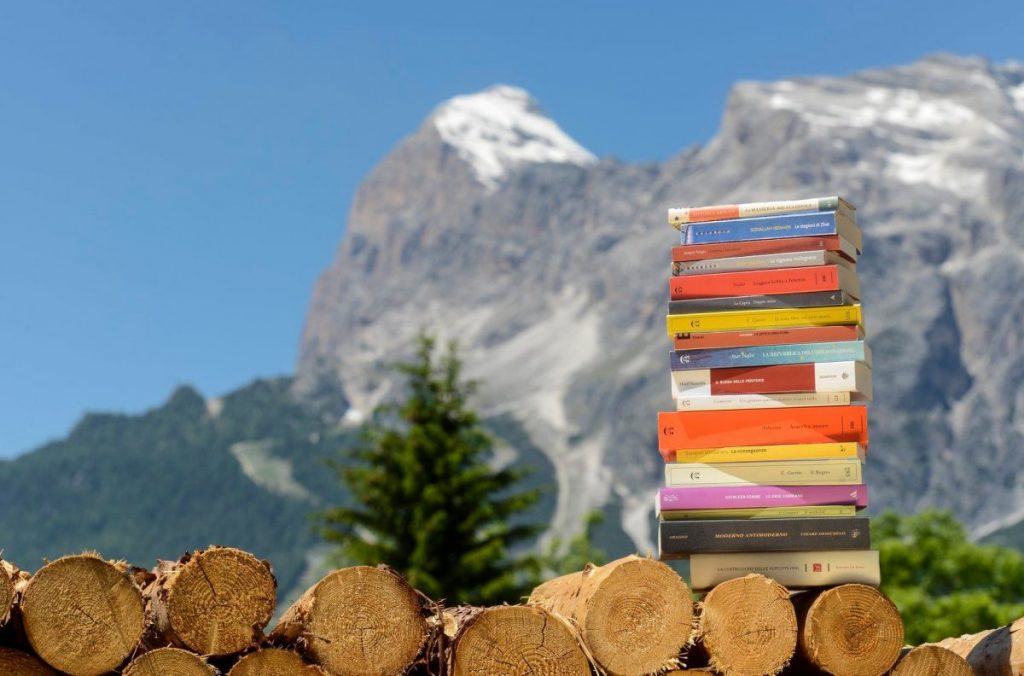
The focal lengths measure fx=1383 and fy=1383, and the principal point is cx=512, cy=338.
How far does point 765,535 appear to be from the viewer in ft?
24.1

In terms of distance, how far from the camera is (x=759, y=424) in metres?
7.62

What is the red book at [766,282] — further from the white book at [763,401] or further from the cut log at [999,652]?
the cut log at [999,652]

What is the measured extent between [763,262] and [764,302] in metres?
0.25

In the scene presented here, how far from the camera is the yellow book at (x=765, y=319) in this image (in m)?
7.78

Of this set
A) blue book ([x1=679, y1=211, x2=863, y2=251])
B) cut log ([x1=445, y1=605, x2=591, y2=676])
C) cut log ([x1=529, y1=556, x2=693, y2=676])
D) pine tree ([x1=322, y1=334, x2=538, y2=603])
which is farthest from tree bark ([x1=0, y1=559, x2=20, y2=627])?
pine tree ([x1=322, y1=334, x2=538, y2=603])

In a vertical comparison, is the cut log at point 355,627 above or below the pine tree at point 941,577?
below

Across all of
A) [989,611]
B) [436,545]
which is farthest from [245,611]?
[989,611]

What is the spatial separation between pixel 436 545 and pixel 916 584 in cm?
2953

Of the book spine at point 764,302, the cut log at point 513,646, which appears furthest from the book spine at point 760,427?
the cut log at point 513,646

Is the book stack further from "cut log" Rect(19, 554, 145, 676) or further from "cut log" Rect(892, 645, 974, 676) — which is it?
"cut log" Rect(19, 554, 145, 676)

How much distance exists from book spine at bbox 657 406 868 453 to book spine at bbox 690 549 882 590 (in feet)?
2.08

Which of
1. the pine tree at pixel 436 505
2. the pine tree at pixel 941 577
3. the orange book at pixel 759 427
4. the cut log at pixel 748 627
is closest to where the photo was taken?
the cut log at pixel 748 627

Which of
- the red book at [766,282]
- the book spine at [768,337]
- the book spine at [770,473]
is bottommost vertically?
the book spine at [770,473]

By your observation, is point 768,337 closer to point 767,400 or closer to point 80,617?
point 767,400
